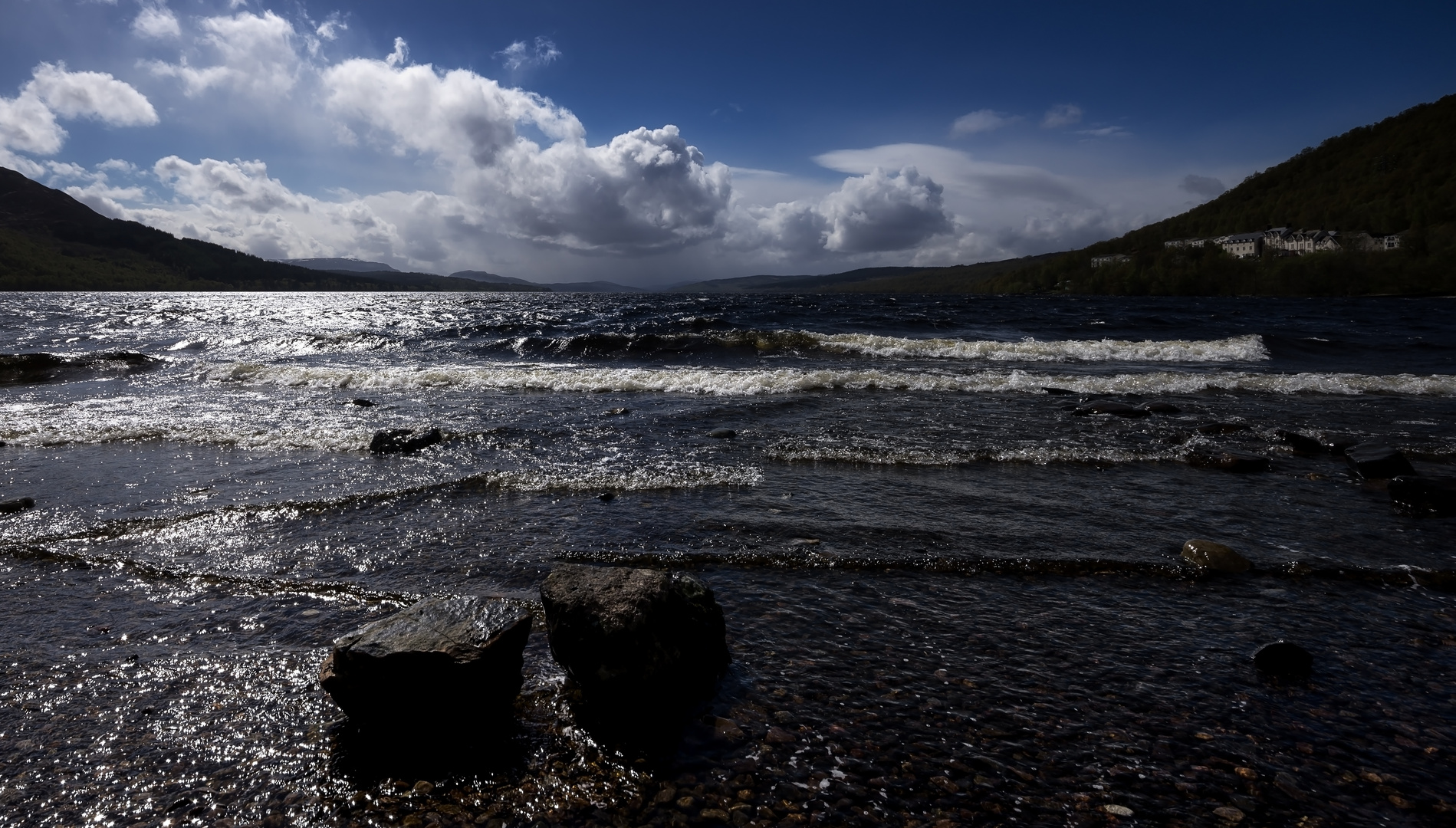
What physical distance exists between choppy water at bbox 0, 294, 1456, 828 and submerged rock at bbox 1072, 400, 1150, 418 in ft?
2.23

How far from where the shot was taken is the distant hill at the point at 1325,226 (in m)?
83.1

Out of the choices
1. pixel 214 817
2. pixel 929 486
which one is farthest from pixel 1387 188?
pixel 214 817

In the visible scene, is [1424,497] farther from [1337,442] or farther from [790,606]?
[790,606]

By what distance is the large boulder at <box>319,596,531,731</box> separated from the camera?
12.0 feet

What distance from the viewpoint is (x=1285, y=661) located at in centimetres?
435

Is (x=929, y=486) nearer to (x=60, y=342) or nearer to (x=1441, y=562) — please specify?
(x=1441, y=562)

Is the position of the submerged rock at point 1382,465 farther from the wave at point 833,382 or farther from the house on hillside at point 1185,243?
the house on hillside at point 1185,243

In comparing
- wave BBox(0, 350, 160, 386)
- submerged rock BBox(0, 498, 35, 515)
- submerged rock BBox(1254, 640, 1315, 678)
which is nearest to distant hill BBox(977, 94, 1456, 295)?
submerged rock BBox(1254, 640, 1315, 678)

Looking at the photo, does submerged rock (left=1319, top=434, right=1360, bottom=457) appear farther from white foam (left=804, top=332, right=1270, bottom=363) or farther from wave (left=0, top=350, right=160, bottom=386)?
wave (left=0, top=350, right=160, bottom=386)

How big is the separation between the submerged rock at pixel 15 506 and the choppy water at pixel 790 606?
0.23 meters

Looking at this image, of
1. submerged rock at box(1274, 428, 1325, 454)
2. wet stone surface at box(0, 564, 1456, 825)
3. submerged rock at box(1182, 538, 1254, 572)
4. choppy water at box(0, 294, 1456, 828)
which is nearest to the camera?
wet stone surface at box(0, 564, 1456, 825)

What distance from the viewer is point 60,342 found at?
37.1m

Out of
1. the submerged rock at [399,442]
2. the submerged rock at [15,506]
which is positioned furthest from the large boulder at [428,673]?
the submerged rock at [399,442]

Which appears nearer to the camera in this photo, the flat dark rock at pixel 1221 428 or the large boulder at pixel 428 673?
the large boulder at pixel 428 673
